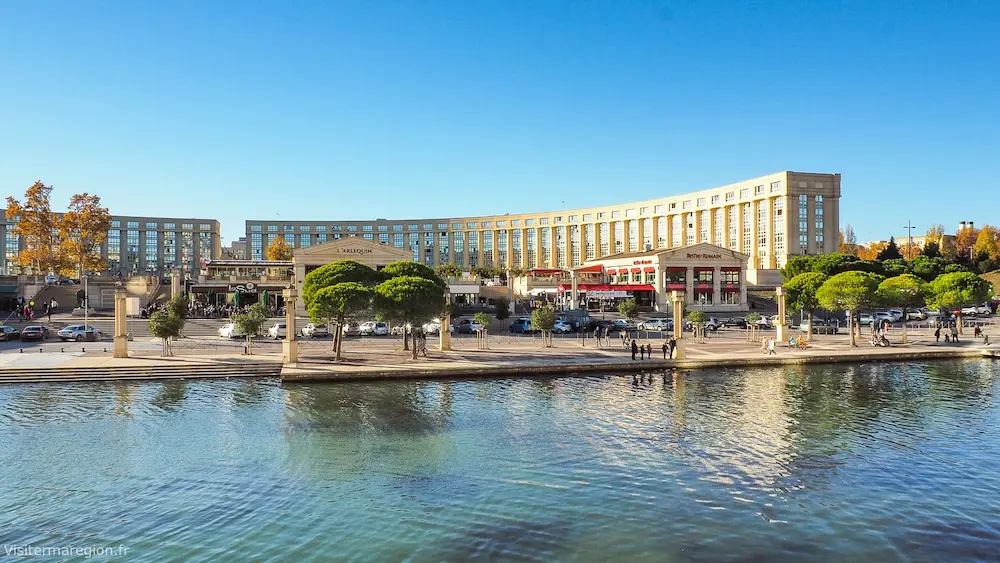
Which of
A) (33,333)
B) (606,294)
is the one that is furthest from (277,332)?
(606,294)

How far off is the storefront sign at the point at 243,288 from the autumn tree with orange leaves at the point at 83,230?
45.8ft

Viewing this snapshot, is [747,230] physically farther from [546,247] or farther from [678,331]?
[678,331]

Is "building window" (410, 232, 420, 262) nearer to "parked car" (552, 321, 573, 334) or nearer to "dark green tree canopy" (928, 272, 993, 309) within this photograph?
"parked car" (552, 321, 573, 334)

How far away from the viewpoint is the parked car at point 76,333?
45.8 meters

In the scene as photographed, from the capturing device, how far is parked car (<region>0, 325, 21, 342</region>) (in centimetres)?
4534

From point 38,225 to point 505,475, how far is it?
7161 centimetres

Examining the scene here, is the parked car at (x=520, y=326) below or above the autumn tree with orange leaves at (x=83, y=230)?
below

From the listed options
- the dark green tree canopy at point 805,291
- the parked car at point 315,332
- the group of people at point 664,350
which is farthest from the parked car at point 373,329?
the dark green tree canopy at point 805,291

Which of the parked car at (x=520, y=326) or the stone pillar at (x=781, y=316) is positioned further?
the parked car at (x=520, y=326)

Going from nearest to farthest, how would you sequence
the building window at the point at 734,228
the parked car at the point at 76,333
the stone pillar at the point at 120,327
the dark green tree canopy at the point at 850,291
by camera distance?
the stone pillar at the point at 120,327, the dark green tree canopy at the point at 850,291, the parked car at the point at 76,333, the building window at the point at 734,228

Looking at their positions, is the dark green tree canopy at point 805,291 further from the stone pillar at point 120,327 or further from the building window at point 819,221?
the building window at point 819,221

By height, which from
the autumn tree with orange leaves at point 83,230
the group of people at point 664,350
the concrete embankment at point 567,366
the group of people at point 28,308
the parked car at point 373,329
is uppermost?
the autumn tree with orange leaves at point 83,230

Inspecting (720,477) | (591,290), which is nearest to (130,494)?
(720,477)

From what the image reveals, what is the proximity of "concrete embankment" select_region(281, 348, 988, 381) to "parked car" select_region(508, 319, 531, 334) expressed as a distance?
17757 millimetres
